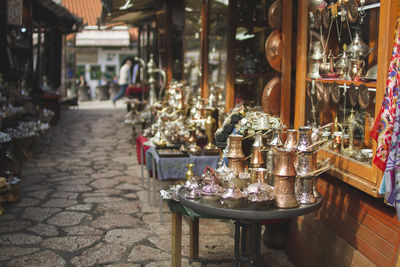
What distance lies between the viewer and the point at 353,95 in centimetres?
353

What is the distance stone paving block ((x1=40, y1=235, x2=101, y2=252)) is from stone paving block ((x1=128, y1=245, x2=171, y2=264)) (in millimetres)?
528

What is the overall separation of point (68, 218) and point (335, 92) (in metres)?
3.48

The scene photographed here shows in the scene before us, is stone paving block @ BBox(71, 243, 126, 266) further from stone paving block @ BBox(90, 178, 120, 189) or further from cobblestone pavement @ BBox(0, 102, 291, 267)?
stone paving block @ BBox(90, 178, 120, 189)

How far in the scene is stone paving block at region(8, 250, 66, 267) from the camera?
13.8 feet

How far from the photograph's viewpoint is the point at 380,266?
9.74 feet

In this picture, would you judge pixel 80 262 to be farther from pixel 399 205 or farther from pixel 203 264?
pixel 399 205

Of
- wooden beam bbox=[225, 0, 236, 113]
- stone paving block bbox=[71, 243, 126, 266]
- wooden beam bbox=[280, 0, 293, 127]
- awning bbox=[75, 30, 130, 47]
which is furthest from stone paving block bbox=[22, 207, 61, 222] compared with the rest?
awning bbox=[75, 30, 130, 47]

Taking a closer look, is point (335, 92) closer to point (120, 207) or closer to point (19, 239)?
point (120, 207)

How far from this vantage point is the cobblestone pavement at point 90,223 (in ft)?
14.5

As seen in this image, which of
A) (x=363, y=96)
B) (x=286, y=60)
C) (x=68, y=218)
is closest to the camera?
(x=363, y=96)

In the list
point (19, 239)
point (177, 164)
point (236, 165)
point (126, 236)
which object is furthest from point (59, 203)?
point (236, 165)

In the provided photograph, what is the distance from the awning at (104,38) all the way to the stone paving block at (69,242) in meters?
20.4

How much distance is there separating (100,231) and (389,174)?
3413mm

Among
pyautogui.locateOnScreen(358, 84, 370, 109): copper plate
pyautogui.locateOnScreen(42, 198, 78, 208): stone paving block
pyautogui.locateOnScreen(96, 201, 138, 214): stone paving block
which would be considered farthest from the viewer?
pyautogui.locateOnScreen(42, 198, 78, 208): stone paving block
